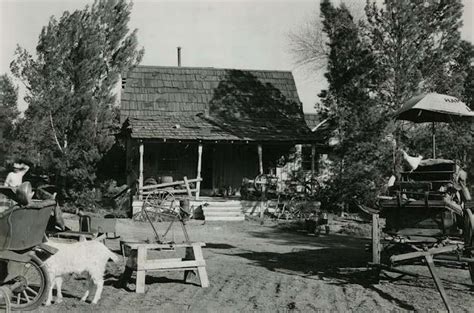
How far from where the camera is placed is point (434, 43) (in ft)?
63.0

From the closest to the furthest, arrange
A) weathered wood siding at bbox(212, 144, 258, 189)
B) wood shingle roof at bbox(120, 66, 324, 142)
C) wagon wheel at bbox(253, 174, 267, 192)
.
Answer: wagon wheel at bbox(253, 174, 267, 192) < wood shingle roof at bbox(120, 66, 324, 142) < weathered wood siding at bbox(212, 144, 258, 189)

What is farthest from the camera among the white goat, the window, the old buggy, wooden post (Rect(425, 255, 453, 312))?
the window

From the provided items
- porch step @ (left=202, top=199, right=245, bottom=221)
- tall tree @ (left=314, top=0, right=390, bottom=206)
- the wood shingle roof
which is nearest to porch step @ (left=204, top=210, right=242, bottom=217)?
porch step @ (left=202, top=199, right=245, bottom=221)

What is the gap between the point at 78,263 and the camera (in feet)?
23.2

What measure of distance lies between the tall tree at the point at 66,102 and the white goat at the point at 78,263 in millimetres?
13148

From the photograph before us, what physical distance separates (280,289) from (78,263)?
308 centimetres

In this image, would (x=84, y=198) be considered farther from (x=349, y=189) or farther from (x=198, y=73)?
(x=349, y=189)

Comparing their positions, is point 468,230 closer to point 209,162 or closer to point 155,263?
point 155,263

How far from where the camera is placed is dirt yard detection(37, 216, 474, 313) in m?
7.06

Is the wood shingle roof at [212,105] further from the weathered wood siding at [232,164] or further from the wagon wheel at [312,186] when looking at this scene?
the wagon wheel at [312,186]

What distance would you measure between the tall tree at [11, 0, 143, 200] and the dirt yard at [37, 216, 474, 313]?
904 cm

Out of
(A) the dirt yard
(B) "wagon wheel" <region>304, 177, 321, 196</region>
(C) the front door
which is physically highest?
(C) the front door

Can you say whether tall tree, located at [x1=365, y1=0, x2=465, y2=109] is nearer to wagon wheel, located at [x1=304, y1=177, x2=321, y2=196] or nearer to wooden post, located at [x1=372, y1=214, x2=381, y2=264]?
Answer: wagon wheel, located at [x1=304, y1=177, x2=321, y2=196]

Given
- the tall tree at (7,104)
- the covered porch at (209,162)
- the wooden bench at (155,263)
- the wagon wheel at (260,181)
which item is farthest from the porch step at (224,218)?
the tall tree at (7,104)
